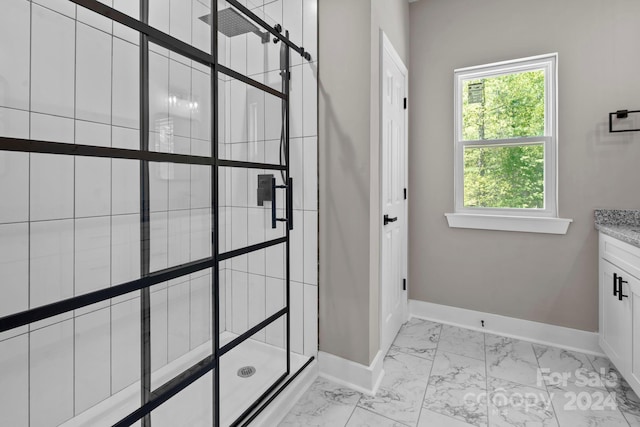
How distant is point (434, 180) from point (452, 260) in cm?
72

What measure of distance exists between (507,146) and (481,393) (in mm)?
1835

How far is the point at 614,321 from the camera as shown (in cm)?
192

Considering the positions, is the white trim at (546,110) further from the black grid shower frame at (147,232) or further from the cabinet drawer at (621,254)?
the black grid shower frame at (147,232)

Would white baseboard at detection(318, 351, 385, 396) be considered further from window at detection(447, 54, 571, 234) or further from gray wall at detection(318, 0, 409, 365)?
window at detection(447, 54, 571, 234)

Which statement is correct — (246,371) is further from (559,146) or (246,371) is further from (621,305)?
(559,146)

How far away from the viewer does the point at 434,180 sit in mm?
2746

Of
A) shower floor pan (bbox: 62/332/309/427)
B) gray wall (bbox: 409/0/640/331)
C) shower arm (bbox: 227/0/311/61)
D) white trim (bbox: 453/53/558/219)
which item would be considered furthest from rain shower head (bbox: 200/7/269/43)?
white trim (bbox: 453/53/558/219)

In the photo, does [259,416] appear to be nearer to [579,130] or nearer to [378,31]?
[378,31]

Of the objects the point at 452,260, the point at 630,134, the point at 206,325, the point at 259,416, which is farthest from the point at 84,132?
the point at 630,134

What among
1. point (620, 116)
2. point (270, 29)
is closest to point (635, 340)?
point (620, 116)

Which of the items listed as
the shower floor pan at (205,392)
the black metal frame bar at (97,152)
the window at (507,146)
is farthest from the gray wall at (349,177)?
the window at (507,146)

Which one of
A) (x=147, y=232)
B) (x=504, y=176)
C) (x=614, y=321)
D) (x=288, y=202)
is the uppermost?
(x=504, y=176)

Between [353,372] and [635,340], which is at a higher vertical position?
[635,340]

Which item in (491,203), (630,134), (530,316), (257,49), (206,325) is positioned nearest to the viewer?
(206,325)
